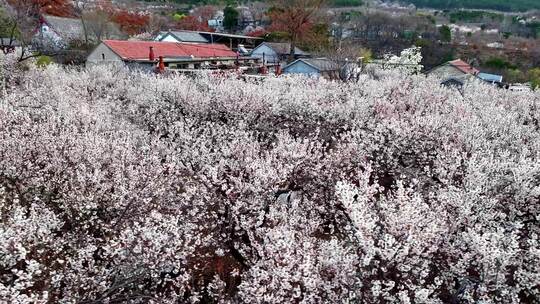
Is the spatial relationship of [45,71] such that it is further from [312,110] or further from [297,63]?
[297,63]

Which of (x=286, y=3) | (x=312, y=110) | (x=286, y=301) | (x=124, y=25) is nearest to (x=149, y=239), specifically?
(x=286, y=301)

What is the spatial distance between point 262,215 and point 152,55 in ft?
103

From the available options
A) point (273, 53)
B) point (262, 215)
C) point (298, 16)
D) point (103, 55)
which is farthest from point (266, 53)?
point (262, 215)

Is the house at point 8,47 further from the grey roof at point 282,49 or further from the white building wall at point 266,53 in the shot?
the grey roof at point 282,49

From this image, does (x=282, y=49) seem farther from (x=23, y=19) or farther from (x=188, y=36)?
(x=23, y=19)

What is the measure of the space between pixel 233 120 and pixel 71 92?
844cm

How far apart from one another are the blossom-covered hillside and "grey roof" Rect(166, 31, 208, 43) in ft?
151

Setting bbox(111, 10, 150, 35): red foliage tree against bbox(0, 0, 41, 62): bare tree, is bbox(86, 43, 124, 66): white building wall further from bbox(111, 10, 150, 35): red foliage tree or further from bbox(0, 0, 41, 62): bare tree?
bbox(111, 10, 150, 35): red foliage tree

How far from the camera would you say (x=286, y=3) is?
219 feet

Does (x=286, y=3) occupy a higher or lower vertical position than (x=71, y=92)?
higher

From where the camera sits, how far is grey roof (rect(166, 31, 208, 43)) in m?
61.2

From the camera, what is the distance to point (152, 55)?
3712 centimetres

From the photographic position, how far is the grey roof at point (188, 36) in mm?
61156

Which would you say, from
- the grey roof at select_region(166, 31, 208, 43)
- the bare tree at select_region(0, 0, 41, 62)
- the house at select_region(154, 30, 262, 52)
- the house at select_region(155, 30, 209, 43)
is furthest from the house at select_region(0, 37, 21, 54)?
the grey roof at select_region(166, 31, 208, 43)
